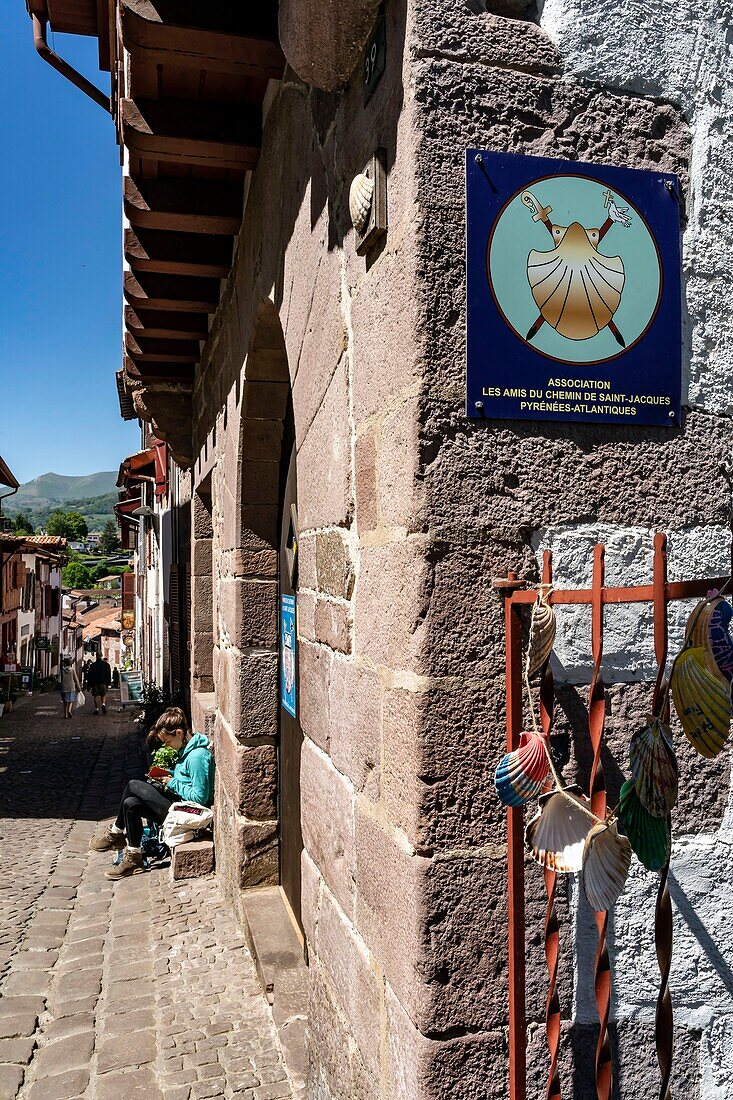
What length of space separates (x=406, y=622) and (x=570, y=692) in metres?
0.29

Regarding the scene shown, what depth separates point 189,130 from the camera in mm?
2910

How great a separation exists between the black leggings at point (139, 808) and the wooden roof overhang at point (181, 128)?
3000mm

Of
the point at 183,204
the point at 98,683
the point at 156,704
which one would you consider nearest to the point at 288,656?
the point at 183,204

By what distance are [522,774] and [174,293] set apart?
4085 mm

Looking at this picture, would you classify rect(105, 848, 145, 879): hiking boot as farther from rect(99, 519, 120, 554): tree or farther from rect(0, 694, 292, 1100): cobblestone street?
rect(99, 519, 120, 554): tree

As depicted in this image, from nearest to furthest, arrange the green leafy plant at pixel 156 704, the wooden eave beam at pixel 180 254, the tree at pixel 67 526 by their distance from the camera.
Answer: the wooden eave beam at pixel 180 254 < the green leafy plant at pixel 156 704 < the tree at pixel 67 526

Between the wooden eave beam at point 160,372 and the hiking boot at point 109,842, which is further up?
the wooden eave beam at point 160,372

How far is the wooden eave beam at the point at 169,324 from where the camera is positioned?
5.12 metres

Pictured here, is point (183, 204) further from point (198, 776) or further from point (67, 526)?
point (67, 526)

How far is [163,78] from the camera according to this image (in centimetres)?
272

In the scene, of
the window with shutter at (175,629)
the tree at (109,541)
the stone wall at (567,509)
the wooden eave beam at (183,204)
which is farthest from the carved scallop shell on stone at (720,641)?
the tree at (109,541)

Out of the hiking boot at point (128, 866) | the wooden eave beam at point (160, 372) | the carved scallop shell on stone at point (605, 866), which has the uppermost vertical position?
the wooden eave beam at point (160, 372)

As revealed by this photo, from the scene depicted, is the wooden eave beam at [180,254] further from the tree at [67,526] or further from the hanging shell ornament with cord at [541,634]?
the tree at [67,526]

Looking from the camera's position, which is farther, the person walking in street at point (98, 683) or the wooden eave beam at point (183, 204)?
the person walking in street at point (98, 683)
